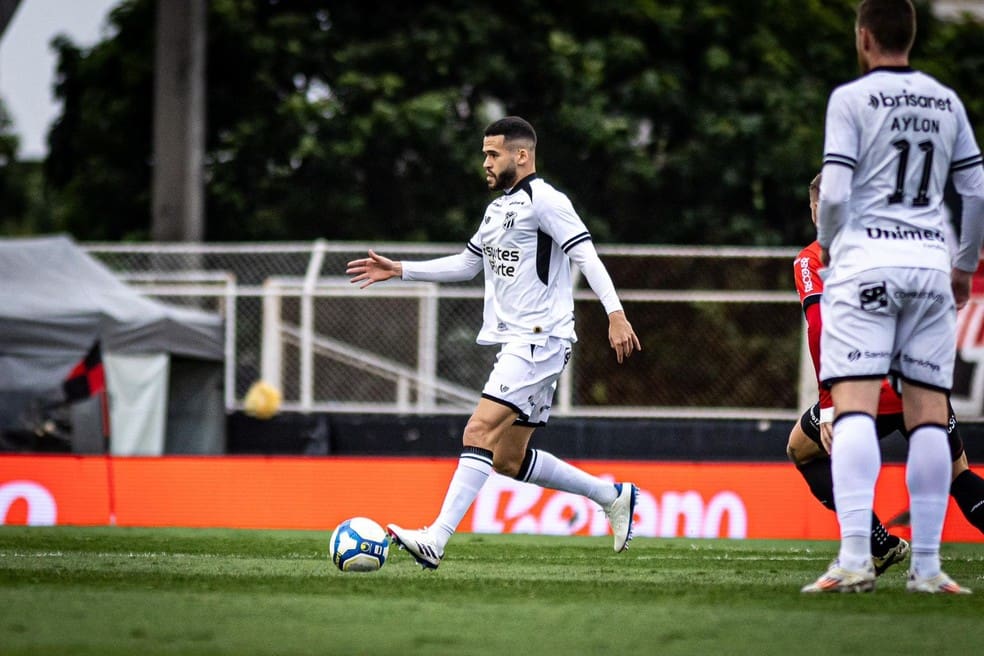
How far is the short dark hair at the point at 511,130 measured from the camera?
764 centimetres

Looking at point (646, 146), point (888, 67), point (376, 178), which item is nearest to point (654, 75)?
point (646, 146)

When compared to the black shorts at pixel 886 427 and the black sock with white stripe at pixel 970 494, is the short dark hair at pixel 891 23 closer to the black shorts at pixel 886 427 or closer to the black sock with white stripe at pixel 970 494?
the black shorts at pixel 886 427

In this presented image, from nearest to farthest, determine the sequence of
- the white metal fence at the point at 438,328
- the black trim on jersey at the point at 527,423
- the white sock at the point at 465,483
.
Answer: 1. the white sock at the point at 465,483
2. the black trim on jersey at the point at 527,423
3. the white metal fence at the point at 438,328

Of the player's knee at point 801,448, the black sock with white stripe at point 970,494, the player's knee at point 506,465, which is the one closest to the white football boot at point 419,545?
the player's knee at point 506,465

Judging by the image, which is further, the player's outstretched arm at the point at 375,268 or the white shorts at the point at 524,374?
the player's outstretched arm at the point at 375,268

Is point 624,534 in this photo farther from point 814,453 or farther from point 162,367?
point 162,367

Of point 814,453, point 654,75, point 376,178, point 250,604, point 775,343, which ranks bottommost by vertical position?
point 250,604

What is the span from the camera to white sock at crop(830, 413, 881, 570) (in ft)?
18.5

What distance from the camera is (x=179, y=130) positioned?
778 inches

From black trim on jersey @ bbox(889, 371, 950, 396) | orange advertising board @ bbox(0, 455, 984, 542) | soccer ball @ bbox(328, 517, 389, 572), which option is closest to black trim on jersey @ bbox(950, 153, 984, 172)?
black trim on jersey @ bbox(889, 371, 950, 396)

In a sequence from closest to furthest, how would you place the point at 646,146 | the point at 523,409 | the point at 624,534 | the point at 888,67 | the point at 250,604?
the point at 250,604 → the point at 888,67 → the point at 523,409 → the point at 624,534 → the point at 646,146

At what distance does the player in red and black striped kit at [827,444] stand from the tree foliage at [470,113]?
12847mm

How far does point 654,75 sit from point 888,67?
15492 mm

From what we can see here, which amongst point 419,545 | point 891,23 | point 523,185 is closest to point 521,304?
point 523,185
